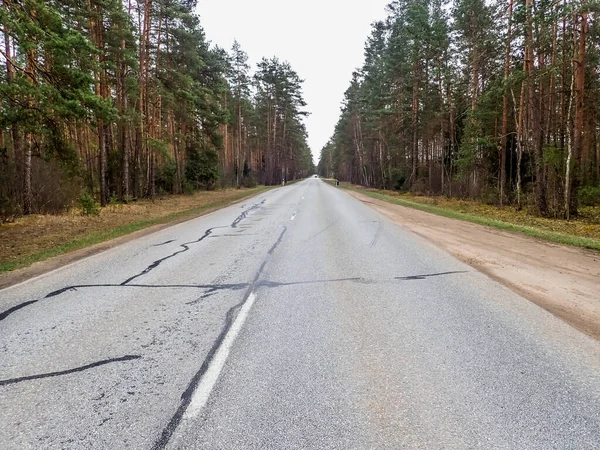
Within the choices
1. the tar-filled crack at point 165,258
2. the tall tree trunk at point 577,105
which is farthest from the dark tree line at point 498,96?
the tar-filled crack at point 165,258

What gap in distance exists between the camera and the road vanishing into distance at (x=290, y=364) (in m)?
2.50

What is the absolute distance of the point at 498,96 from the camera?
647 inches

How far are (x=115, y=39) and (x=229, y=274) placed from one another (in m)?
17.5

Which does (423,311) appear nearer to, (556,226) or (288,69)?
(556,226)

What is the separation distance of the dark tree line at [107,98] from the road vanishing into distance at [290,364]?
5743 mm

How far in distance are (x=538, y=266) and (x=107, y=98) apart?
13080mm

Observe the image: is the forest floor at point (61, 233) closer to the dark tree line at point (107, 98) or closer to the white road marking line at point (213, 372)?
the dark tree line at point (107, 98)

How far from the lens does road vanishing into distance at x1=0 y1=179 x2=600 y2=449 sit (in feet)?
8.20

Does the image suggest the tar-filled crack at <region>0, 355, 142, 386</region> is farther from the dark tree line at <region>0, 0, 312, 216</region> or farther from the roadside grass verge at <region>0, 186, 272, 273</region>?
the dark tree line at <region>0, 0, 312, 216</region>

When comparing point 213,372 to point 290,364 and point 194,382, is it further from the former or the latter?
point 290,364

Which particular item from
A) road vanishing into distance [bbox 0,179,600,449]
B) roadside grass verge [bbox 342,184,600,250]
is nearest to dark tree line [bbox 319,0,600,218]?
roadside grass verge [bbox 342,184,600,250]

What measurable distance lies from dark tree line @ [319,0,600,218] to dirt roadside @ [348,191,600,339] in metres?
6.87

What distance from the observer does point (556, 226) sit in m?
13.7

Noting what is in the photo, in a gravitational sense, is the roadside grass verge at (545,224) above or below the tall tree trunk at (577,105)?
below
